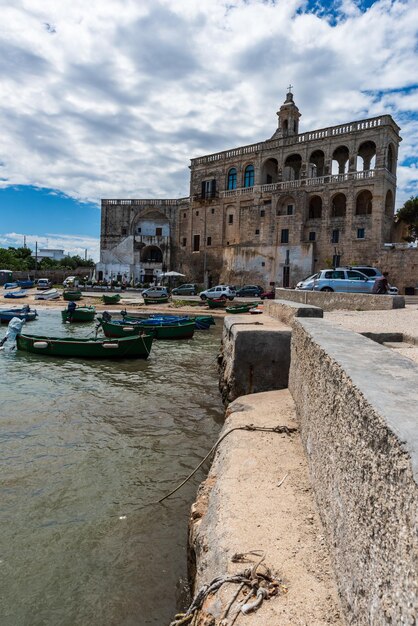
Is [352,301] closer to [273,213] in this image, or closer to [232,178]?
[273,213]

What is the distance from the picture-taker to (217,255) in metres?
Result: 48.6

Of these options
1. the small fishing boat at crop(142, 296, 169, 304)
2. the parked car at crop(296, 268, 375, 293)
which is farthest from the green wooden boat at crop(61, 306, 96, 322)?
the parked car at crop(296, 268, 375, 293)

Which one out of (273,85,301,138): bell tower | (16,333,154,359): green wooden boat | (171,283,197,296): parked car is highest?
(273,85,301,138): bell tower

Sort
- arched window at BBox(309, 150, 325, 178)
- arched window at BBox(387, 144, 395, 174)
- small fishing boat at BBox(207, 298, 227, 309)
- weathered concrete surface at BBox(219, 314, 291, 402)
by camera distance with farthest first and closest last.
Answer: arched window at BBox(309, 150, 325, 178), arched window at BBox(387, 144, 395, 174), small fishing boat at BBox(207, 298, 227, 309), weathered concrete surface at BBox(219, 314, 291, 402)

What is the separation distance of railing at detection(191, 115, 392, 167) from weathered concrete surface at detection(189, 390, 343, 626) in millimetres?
39957

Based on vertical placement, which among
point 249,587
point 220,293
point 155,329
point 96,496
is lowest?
point 96,496

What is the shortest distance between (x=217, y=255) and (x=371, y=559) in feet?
156

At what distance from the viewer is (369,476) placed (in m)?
1.85

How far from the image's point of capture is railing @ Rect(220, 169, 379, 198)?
3791cm

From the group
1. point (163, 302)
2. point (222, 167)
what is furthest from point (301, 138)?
point (163, 302)

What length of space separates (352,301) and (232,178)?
39924 mm

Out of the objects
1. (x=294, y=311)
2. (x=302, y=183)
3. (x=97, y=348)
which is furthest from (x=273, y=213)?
(x=294, y=311)

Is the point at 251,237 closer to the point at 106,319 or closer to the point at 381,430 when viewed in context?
the point at 106,319

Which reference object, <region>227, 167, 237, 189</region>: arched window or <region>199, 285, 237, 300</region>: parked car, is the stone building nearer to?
<region>227, 167, 237, 189</region>: arched window
